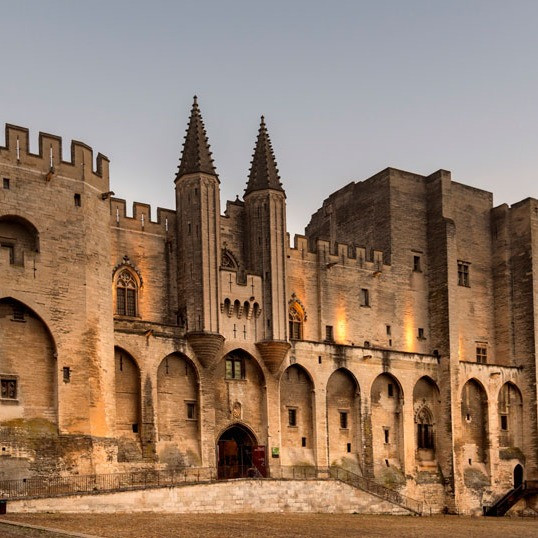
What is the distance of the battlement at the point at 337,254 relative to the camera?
53062 mm

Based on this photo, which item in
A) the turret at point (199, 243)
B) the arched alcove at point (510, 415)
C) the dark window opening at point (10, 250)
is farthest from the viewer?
the arched alcove at point (510, 415)

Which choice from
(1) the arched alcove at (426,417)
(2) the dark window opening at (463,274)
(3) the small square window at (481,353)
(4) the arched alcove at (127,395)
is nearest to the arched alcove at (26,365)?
(4) the arched alcove at (127,395)

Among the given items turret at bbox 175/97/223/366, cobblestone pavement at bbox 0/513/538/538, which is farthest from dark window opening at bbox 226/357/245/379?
cobblestone pavement at bbox 0/513/538/538

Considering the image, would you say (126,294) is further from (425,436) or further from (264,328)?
(425,436)

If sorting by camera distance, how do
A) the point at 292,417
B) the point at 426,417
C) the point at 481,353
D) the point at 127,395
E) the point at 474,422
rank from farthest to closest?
the point at 481,353 < the point at 474,422 < the point at 426,417 < the point at 292,417 < the point at 127,395

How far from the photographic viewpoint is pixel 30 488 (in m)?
35.1

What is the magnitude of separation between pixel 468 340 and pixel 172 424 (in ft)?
78.8

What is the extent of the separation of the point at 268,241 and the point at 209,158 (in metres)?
5.52

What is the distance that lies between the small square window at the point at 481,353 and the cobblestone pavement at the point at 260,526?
56.5ft

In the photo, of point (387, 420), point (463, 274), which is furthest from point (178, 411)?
point (463, 274)

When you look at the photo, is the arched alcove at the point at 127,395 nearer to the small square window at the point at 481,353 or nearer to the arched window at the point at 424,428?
the arched window at the point at 424,428

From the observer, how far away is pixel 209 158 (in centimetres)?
4703

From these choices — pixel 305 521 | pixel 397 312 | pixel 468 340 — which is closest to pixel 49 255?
pixel 305 521

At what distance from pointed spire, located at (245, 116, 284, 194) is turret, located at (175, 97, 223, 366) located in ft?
11.8
